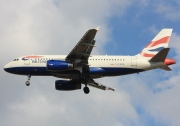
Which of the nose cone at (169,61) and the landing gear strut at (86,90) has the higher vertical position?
the nose cone at (169,61)

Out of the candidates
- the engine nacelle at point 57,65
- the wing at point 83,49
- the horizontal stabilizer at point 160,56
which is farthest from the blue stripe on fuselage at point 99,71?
the horizontal stabilizer at point 160,56

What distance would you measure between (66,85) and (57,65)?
32.9ft

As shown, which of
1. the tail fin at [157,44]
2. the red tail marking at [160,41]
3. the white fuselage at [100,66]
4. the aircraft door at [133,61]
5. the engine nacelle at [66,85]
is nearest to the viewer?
the white fuselage at [100,66]

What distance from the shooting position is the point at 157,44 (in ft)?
306

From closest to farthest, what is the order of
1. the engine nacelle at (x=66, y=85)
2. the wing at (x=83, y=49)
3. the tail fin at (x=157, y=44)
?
1. the wing at (x=83, y=49)
2. the tail fin at (x=157, y=44)
3. the engine nacelle at (x=66, y=85)

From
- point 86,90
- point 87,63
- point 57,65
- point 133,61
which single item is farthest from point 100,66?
point 57,65

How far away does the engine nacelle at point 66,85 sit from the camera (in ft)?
312

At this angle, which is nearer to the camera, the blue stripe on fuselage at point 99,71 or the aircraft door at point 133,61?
the blue stripe on fuselage at point 99,71

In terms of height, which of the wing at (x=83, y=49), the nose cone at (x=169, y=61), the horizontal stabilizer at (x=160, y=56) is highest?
the wing at (x=83, y=49)

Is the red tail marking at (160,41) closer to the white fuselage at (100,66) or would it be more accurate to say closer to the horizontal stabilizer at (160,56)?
the white fuselage at (100,66)

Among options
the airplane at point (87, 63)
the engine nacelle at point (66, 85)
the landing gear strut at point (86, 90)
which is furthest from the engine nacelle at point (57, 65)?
the engine nacelle at point (66, 85)

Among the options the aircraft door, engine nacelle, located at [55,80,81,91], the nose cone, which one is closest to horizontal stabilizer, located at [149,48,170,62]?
the nose cone

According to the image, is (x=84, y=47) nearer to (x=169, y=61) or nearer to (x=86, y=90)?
(x=86, y=90)

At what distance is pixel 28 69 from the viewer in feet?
296
